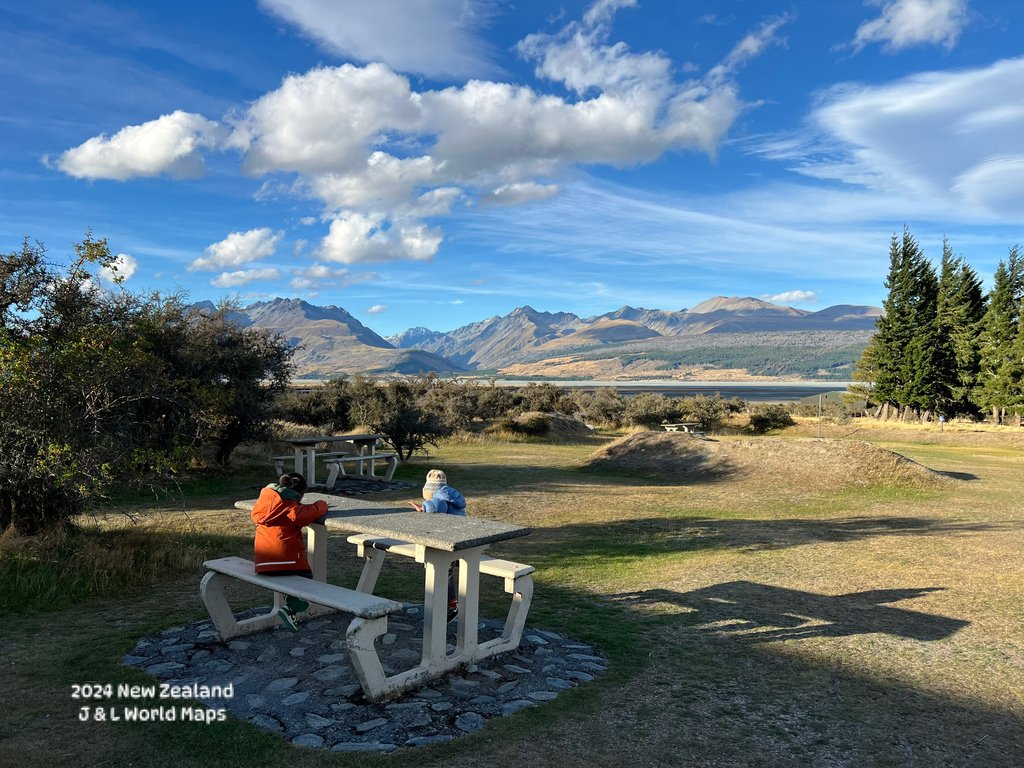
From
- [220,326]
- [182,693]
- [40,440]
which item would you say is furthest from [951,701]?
[220,326]

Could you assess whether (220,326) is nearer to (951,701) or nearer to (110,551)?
(110,551)

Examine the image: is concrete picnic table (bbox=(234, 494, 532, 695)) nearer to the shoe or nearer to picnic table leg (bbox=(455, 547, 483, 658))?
picnic table leg (bbox=(455, 547, 483, 658))

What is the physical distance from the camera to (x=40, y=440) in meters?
6.88

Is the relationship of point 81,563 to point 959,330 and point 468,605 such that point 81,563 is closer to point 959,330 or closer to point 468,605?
point 468,605

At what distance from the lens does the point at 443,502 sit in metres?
5.63

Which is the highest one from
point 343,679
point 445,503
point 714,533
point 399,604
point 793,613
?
point 445,503

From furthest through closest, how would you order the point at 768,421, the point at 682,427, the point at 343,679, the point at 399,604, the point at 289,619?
the point at 768,421
the point at 682,427
the point at 289,619
the point at 343,679
the point at 399,604

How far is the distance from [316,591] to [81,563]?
380 cm

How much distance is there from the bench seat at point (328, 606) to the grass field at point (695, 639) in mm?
647

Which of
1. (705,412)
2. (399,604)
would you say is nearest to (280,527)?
(399,604)

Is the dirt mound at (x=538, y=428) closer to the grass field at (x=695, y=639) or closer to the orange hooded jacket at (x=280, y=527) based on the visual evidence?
the grass field at (x=695, y=639)

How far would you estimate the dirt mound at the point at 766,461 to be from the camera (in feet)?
51.6

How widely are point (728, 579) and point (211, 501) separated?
366 inches

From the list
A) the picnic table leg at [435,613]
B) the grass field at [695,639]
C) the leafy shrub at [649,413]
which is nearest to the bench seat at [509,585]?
the picnic table leg at [435,613]
